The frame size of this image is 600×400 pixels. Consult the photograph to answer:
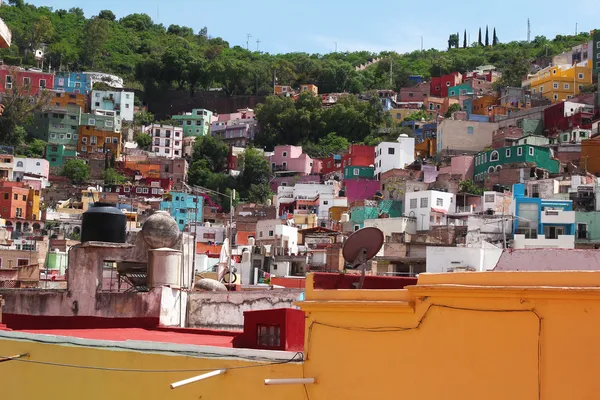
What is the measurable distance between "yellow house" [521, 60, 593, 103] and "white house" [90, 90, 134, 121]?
3786 cm

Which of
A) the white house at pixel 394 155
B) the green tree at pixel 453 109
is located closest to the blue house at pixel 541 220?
the white house at pixel 394 155

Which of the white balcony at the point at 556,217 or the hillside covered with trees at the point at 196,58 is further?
the hillside covered with trees at the point at 196,58

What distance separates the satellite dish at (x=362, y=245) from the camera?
841cm

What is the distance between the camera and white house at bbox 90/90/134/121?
302ft

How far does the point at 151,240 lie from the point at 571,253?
725 centimetres

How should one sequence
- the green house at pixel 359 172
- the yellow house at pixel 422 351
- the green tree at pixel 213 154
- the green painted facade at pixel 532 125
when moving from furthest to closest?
the green tree at pixel 213 154 < the green painted facade at pixel 532 125 < the green house at pixel 359 172 < the yellow house at pixel 422 351

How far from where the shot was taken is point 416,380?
6.71 metres

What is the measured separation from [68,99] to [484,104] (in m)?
38.1

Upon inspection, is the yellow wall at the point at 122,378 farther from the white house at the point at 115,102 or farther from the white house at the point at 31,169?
the white house at the point at 115,102

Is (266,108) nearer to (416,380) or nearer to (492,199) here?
(492,199)

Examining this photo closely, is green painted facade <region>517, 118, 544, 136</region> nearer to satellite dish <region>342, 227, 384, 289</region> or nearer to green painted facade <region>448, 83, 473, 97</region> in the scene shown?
green painted facade <region>448, 83, 473, 97</region>

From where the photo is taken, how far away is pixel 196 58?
349 feet

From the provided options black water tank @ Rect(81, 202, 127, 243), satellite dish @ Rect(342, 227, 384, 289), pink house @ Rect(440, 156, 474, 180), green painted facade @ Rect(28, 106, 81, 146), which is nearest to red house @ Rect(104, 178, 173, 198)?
green painted facade @ Rect(28, 106, 81, 146)

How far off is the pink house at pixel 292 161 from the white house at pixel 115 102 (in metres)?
19.2
